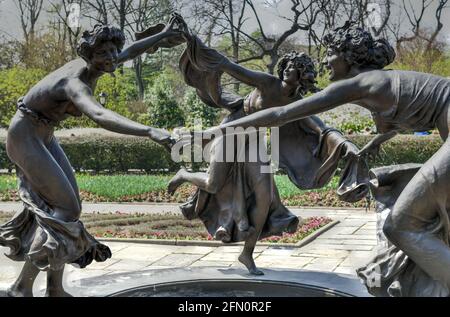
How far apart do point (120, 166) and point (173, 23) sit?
47.7 feet

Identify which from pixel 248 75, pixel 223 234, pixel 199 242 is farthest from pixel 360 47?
pixel 199 242

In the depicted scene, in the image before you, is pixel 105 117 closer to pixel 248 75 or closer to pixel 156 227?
pixel 248 75

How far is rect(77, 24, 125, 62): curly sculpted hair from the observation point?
159 inches

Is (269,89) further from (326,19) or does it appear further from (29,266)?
(326,19)

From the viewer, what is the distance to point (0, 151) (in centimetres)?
1958

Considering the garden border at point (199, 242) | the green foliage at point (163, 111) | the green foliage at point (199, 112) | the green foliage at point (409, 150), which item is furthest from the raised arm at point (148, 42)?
the green foliage at point (163, 111)

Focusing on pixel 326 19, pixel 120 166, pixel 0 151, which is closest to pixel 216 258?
pixel 120 166

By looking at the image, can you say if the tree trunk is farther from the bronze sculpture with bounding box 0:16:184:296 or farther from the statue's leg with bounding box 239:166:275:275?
the bronze sculpture with bounding box 0:16:184:296

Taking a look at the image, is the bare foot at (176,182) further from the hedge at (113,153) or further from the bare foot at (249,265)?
the hedge at (113,153)

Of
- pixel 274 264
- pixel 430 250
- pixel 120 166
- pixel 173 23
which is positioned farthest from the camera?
pixel 120 166

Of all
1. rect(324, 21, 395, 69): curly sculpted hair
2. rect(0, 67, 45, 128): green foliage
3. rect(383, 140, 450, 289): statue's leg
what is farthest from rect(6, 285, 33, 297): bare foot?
rect(0, 67, 45, 128): green foliage

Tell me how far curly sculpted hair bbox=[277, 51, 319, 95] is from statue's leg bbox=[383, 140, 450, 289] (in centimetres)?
174

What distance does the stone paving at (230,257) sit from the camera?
6914 millimetres

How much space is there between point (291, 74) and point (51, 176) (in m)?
2.09
